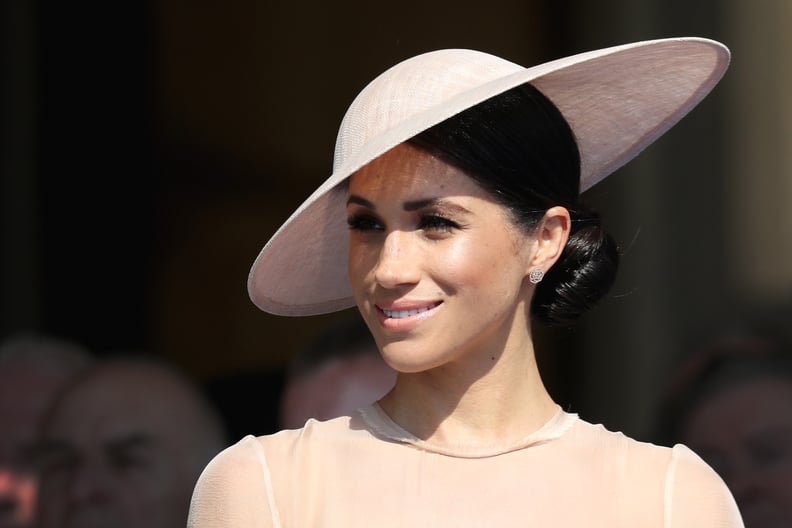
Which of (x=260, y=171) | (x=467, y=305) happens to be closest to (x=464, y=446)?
(x=467, y=305)

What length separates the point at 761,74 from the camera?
436 cm

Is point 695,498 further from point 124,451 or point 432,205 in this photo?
point 124,451

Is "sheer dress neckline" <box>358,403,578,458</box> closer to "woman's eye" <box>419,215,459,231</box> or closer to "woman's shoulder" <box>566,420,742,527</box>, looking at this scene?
"woman's shoulder" <box>566,420,742,527</box>

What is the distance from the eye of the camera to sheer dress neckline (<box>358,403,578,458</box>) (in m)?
2.30

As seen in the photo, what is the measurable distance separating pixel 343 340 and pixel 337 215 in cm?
166

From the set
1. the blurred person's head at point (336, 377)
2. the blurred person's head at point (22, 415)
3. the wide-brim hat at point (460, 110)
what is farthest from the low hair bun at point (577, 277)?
the blurred person's head at point (22, 415)

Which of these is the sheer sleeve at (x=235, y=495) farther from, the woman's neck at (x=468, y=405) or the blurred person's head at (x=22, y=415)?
the blurred person's head at (x=22, y=415)

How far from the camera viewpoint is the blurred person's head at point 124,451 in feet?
13.7

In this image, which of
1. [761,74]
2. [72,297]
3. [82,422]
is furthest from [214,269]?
[761,74]

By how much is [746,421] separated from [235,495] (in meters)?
1.91

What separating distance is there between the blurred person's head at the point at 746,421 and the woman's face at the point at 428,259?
66.4 inches

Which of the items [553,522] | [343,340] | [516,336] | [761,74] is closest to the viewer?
[553,522]

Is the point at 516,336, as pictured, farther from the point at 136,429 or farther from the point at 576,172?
the point at 136,429

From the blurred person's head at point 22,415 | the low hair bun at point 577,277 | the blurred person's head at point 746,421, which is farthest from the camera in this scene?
the blurred person's head at point 22,415
